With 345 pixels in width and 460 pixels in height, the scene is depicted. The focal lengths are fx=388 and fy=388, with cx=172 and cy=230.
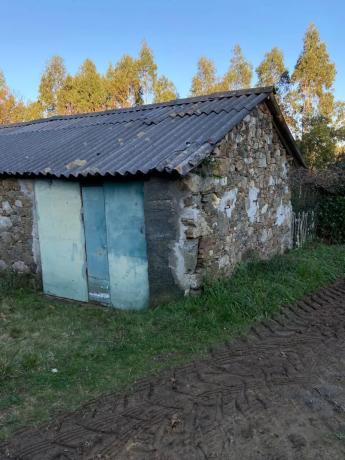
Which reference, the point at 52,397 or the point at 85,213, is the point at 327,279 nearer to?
the point at 85,213

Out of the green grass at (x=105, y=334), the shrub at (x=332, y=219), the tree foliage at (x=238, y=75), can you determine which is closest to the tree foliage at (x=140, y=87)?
the tree foliage at (x=238, y=75)

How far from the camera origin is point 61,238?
6.90m

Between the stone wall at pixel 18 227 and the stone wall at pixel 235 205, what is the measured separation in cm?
314

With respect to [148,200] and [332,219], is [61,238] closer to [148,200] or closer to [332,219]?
[148,200]

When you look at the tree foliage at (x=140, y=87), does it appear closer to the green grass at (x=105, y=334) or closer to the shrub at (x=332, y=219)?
the shrub at (x=332, y=219)

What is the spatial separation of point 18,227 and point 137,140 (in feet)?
9.49

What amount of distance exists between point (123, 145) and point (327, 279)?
4555 millimetres

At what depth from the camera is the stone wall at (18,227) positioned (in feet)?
24.0

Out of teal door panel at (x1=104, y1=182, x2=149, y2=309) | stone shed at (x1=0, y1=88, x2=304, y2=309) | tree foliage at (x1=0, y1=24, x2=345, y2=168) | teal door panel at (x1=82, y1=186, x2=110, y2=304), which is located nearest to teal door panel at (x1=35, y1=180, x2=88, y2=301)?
stone shed at (x1=0, y1=88, x2=304, y2=309)

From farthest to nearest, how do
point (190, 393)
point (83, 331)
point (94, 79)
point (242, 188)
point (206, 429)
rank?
point (94, 79)
point (242, 188)
point (83, 331)
point (190, 393)
point (206, 429)

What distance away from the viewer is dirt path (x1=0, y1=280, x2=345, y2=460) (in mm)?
3010

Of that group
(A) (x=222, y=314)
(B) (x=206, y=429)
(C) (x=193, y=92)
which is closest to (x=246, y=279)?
(A) (x=222, y=314)

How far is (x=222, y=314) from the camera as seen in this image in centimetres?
547

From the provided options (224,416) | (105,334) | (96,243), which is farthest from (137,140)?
(224,416)
